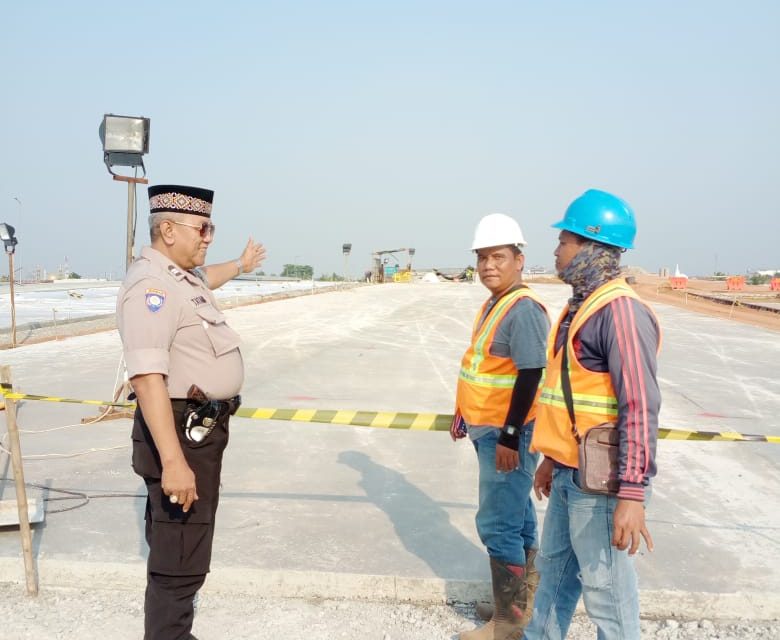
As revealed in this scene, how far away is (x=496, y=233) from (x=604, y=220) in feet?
2.83

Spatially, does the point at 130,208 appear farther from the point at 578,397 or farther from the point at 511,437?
the point at 578,397

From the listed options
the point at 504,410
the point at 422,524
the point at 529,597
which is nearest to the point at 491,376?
the point at 504,410

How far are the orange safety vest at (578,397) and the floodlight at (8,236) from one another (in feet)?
45.1

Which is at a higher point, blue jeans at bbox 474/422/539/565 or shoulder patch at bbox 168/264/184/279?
shoulder patch at bbox 168/264/184/279

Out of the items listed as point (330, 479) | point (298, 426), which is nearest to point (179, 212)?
point (330, 479)

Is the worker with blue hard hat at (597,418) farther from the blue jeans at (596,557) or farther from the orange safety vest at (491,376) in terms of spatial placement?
the orange safety vest at (491,376)

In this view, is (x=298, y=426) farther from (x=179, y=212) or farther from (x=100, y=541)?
(x=179, y=212)

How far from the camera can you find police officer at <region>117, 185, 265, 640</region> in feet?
8.06

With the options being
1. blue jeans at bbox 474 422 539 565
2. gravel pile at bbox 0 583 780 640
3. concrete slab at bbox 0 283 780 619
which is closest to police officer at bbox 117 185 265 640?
gravel pile at bbox 0 583 780 640

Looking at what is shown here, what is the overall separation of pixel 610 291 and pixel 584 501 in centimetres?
77

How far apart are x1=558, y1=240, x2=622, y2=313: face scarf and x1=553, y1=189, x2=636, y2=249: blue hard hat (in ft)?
0.13

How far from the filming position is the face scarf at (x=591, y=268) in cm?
245

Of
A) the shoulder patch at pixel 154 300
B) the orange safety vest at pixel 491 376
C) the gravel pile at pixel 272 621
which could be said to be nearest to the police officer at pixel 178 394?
the shoulder patch at pixel 154 300

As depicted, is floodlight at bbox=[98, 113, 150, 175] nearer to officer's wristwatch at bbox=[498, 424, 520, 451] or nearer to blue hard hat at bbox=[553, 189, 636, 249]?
officer's wristwatch at bbox=[498, 424, 520, 451]
